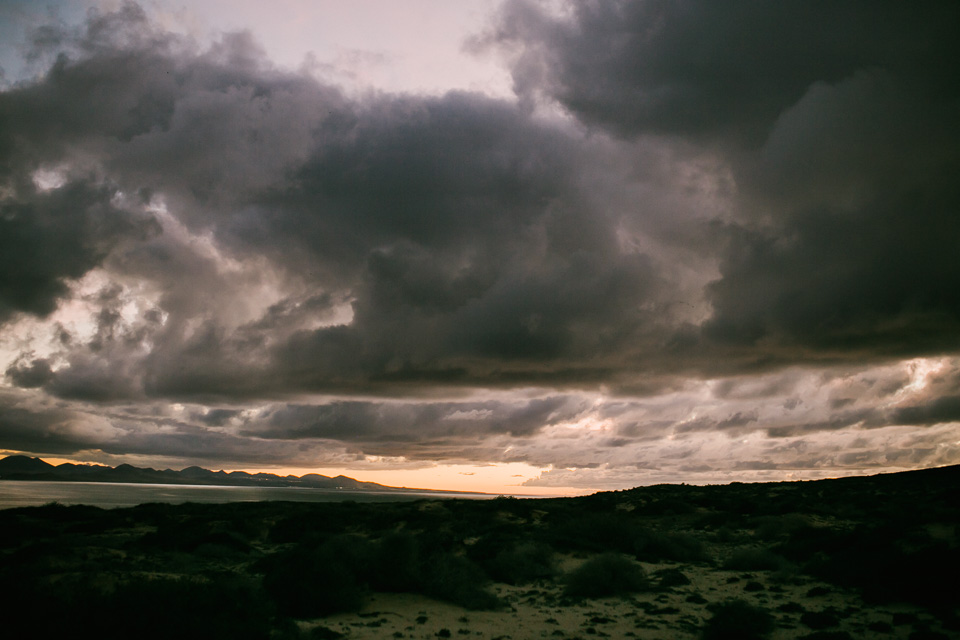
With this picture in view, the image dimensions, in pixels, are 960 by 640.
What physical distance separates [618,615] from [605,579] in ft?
7.37

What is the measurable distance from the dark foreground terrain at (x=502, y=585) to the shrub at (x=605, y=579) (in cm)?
4

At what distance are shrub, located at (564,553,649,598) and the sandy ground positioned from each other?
31 centimetres

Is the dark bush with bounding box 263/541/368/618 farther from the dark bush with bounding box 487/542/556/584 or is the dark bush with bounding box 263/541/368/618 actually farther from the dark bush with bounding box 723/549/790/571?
the dark bush with bounding box 723/549/790/571

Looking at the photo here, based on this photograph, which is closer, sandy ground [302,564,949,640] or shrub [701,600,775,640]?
shrub [701,600,775,640]

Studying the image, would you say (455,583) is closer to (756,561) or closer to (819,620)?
(819,620)

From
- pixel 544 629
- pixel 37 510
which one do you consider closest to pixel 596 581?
pixel 544 629

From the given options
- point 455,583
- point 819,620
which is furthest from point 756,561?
point 455,583

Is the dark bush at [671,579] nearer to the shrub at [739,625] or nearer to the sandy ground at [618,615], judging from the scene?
the sandy ground at [618,615]

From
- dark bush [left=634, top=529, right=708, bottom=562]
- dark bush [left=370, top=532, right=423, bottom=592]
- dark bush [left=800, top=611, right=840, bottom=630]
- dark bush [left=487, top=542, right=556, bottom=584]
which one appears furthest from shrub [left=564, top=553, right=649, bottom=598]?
dark bush [left=634, top=529, right=708, bottom=562]

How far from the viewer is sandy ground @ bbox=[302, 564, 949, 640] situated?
12.0 meters

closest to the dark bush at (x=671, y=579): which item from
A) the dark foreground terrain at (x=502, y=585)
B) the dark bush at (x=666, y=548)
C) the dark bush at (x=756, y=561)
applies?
the dark foreground terrain at (x=502, y=585)

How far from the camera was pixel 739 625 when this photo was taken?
11391 mm

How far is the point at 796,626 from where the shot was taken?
1225 centimetres

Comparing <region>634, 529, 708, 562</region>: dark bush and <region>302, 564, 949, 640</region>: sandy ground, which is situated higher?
<region>302, 564, 949, 640</region>: sandy ground
